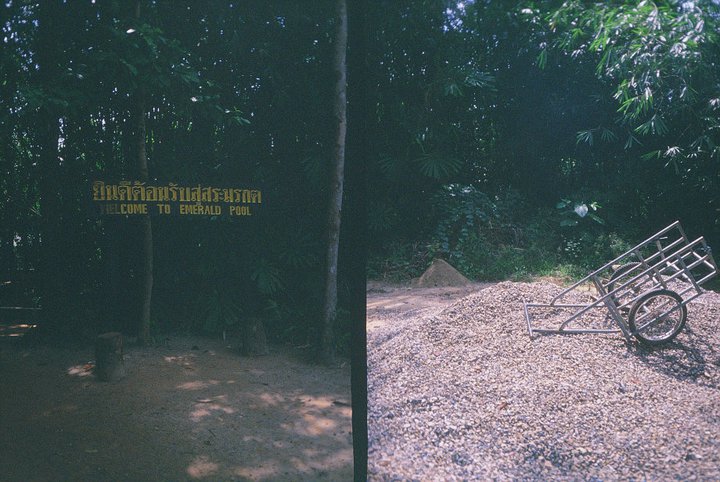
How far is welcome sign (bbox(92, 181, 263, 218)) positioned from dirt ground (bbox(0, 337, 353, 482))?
1.66 feet

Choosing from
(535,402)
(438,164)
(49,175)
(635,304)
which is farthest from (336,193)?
(635,304)

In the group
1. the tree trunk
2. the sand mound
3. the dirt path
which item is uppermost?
the tree trunk

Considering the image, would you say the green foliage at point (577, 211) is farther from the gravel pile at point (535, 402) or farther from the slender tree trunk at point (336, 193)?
the slender tree trunk at point (336, 193)

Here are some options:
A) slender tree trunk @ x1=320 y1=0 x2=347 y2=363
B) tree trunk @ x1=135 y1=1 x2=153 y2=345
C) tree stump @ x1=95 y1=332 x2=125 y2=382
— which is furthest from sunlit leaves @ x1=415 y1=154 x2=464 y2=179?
tree stump @ x1=95 y1=332 x2=125 y2=382

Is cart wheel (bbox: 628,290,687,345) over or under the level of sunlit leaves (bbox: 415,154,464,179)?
under

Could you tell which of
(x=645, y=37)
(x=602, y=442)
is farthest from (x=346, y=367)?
(x=645, y=37)

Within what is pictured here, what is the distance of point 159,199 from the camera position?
5.76 ft

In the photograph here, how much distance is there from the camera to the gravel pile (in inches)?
86.4

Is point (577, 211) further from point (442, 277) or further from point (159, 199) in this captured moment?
point (442, 277)

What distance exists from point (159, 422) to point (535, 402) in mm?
1898

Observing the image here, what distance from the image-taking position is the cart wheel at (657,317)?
3254 millimetres

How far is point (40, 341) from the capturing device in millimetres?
1710

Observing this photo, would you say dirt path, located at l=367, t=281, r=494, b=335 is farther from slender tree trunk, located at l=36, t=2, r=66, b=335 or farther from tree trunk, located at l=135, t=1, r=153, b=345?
slender tree trunk, located at l=36, t=2, r=66, b=335

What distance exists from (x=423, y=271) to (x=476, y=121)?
2658mm
